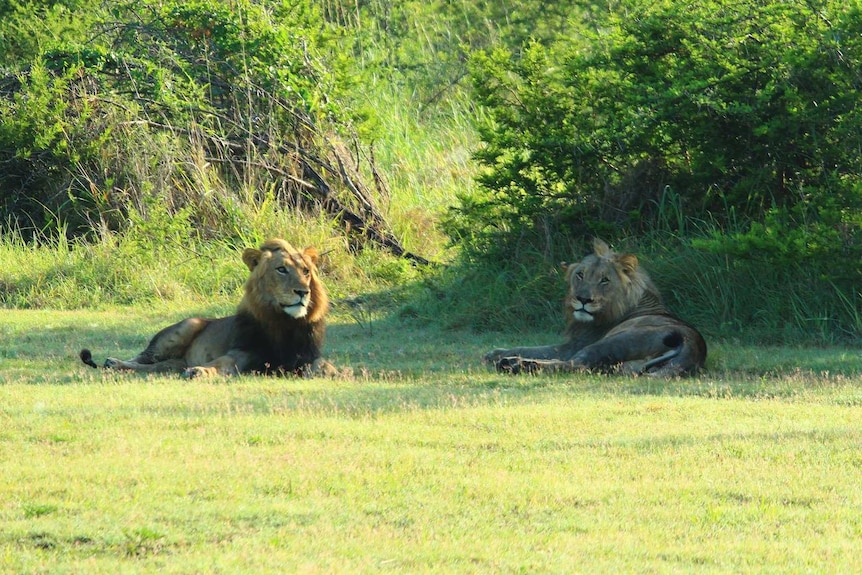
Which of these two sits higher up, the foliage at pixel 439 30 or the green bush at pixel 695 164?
the foliage at pixel 439 30

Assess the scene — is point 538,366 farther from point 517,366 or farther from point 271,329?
point 271,329

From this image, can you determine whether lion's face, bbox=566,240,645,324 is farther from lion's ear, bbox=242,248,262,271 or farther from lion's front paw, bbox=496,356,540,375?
lion's ear, bbox=242,248,262,271

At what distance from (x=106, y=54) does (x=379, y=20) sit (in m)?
10.2

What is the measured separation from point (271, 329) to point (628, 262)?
312 centimetres

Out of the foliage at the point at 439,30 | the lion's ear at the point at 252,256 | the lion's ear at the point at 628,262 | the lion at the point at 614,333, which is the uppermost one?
the foliage at the point at 439,30

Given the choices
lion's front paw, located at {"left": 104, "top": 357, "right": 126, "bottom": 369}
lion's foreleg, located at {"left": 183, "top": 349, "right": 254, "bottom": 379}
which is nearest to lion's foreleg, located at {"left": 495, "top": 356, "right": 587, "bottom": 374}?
lion's foreleg, located at {"left": 183, "top": 349, "right": 254, "bottom": 379}

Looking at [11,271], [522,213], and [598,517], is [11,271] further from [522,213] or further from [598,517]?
[598,517]

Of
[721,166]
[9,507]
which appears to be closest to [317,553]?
[9,507]

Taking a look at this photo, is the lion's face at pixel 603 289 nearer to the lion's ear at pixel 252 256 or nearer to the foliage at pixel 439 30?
the lion's ear at pixel 252 256

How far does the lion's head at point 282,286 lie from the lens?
9.86m

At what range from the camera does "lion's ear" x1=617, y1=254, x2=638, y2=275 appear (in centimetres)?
1121

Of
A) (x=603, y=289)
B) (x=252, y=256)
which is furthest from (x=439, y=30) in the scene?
(x=252, y=256)

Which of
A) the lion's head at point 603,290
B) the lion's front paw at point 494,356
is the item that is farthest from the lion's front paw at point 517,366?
the lion's head at point 603,290

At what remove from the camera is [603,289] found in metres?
11.1
